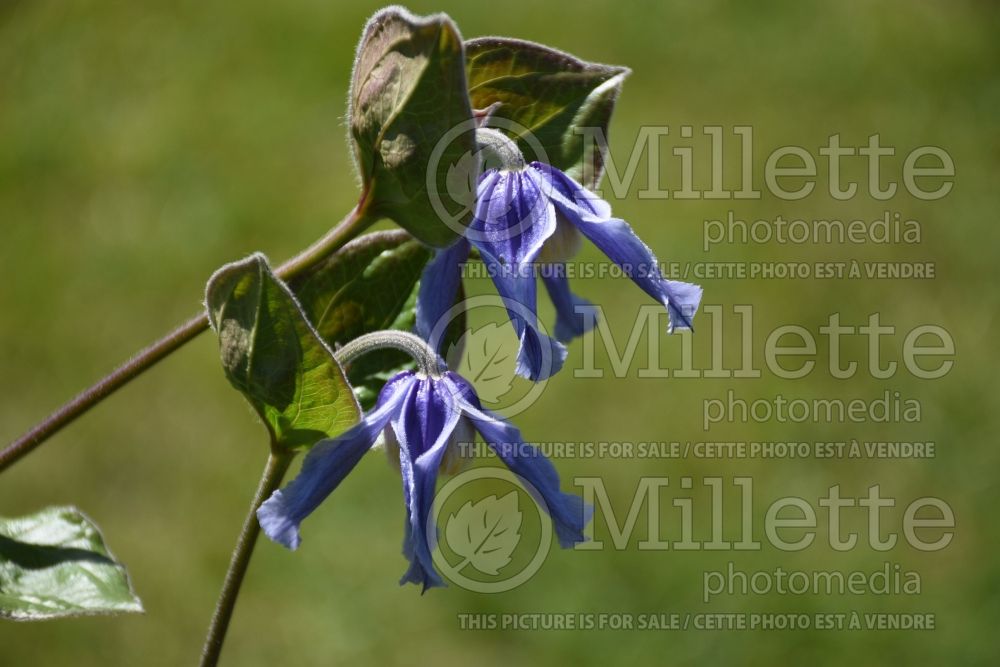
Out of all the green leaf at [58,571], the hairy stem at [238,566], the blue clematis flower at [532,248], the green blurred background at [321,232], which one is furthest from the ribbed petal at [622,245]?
the green blurred background at [321,232]

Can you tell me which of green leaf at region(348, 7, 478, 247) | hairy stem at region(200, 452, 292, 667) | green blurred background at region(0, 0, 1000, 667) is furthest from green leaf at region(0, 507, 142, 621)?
green blurred background at region(0, 0, 1000, 667)

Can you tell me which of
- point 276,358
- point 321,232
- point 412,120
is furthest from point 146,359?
point 321,232

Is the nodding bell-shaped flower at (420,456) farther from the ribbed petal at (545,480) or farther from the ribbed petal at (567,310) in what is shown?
the ribbed petal at (567,310)

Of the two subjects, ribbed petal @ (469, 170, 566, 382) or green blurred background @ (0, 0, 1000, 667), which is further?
green blurred background @ (0, 0, 1000, 667)

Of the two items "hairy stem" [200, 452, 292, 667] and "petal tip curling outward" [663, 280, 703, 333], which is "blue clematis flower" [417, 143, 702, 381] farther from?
"hairy stem" [200, 452, 292, 667]

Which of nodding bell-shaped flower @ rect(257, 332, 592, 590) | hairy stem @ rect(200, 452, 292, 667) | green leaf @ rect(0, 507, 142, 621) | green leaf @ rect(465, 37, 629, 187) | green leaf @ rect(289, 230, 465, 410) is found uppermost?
green leaf @ rect(465, 37, 629, 187)

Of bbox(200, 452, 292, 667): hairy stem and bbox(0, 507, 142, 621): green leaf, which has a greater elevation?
bbox(200, 452, 292, 667): hairy stem

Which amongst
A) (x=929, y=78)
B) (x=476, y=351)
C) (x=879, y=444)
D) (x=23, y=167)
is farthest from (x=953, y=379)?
(x=23, y=167)
